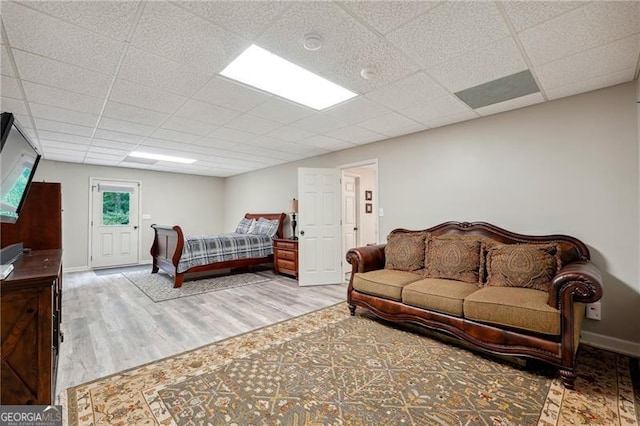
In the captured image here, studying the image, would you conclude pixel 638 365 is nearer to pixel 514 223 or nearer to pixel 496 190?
pixel 514 223

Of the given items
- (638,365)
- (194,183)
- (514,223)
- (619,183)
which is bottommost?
(638,365)

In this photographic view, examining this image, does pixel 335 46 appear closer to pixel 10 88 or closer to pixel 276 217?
pixel 10 88

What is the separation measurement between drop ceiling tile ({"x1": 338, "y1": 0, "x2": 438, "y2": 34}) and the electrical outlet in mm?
2977

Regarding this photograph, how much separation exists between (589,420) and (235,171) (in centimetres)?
731

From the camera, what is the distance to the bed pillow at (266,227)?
6.15 m

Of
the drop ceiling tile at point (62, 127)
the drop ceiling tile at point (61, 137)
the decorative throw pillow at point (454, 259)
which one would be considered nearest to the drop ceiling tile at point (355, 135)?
the decorative throw pillow at point (454, 259)

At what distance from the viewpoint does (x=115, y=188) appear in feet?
22.2

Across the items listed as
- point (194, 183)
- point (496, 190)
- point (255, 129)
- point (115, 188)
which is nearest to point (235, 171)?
point (194, 183)

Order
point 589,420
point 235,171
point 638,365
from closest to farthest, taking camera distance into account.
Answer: point 589,420 < point 638,365 < point 235,171

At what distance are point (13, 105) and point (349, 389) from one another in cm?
417

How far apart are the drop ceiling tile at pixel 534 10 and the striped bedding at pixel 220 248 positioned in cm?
499

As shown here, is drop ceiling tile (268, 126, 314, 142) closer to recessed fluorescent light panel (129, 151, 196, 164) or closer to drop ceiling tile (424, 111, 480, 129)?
drop ceiling tile (424, 111, 480, 129)

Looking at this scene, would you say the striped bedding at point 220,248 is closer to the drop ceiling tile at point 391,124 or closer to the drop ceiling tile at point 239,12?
the drop ceiling tile at point 391,124

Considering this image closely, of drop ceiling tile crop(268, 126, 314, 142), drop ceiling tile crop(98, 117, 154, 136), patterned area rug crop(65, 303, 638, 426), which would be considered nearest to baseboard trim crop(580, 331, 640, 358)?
patterned area rug crop(65, 303, 638, 426)
